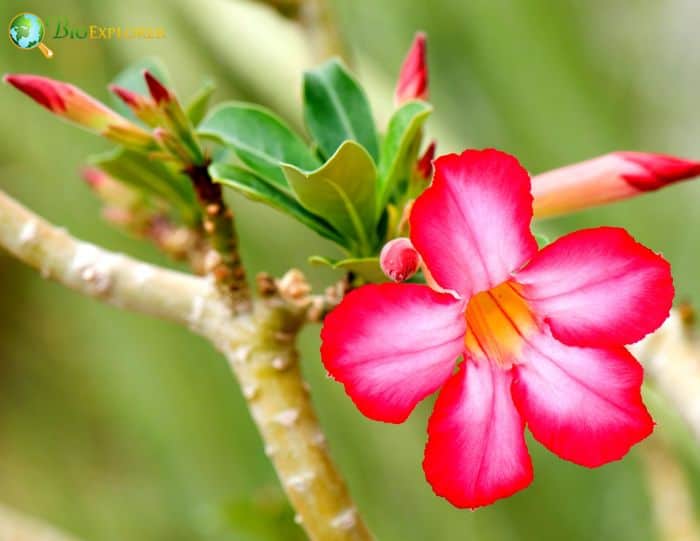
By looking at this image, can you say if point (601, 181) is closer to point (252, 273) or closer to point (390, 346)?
point (390, 346)

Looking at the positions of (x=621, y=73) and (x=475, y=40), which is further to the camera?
(x=621, y=73)

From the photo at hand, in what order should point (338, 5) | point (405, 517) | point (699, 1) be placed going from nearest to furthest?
point (405, 517) < point (338, 5) < point (699, 1)

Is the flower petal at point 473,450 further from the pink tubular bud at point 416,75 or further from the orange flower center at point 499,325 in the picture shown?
the pink tubular bud at point 416,75

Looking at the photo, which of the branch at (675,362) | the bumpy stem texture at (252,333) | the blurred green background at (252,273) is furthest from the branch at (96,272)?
the blurred green background at (252,273)

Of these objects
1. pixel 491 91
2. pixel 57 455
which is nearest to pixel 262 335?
pixel 491 91

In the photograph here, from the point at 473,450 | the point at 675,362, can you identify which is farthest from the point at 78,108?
the point at 675,362

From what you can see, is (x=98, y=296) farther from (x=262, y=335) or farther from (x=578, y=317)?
(x=578, y=317)

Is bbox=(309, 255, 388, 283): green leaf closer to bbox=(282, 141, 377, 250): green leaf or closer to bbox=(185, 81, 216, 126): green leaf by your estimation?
bbox=(282, 141, 377, 250): green leaf
